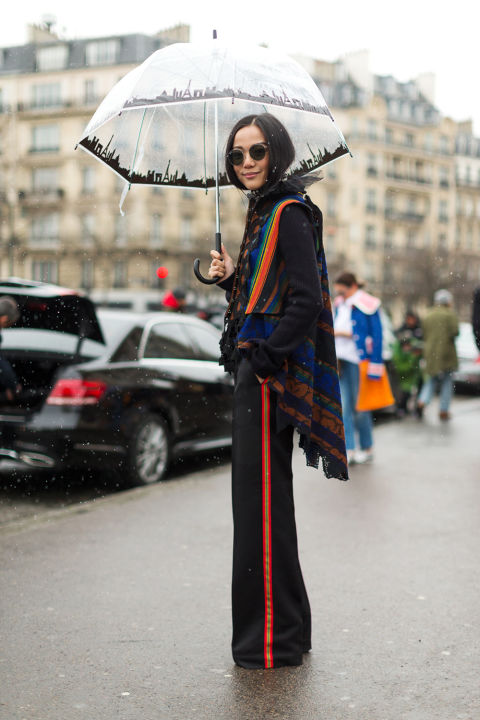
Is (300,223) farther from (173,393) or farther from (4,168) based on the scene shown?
(4,168)

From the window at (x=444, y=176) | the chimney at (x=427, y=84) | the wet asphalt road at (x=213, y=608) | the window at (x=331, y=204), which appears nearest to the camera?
the wet asphalt road at (x=213, y=608)

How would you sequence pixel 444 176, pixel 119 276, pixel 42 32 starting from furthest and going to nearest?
pixel 119 276 → pixel 444 176 → pixel 42 32

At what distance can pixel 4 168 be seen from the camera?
32.5 m

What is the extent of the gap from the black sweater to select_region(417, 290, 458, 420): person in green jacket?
967 cm

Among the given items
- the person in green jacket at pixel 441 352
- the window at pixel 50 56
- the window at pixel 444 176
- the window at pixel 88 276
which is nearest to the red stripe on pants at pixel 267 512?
the window at pixel 50 56

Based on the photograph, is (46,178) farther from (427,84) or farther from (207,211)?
(427,84)

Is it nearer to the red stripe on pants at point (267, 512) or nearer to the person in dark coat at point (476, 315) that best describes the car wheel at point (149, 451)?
the person in dark coat at point (476, 315)

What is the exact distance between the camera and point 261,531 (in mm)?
3332

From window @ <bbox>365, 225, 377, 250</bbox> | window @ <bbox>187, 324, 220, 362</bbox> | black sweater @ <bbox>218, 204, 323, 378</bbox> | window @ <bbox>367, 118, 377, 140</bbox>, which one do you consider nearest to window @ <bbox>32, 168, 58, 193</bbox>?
window @ <bbox>367, 118, 377, 140</bbox>

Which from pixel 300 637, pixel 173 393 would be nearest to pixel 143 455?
pixel 173 393

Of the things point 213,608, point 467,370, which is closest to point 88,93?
point 467,370

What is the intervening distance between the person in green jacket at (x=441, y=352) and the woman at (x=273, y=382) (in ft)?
31.1

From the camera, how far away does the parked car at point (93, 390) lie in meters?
6.81

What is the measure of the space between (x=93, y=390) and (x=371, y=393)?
2923mm
